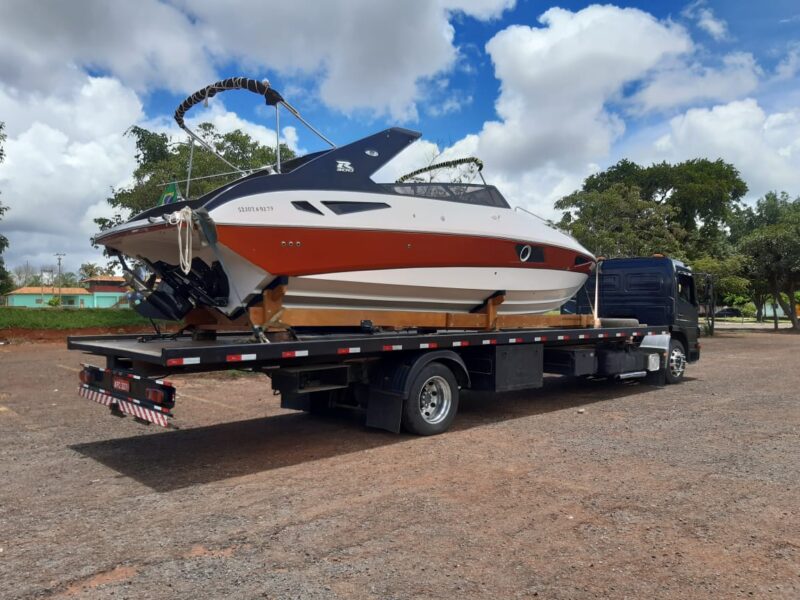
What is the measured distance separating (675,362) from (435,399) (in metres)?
6.41

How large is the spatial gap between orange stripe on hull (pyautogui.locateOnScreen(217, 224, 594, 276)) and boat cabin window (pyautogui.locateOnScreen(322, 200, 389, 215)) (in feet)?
0.72

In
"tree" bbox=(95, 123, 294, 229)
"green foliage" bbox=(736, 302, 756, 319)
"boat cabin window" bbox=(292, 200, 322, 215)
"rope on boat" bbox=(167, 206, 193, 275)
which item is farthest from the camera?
"green foliage" bbox=(736, 302, 756, 319)

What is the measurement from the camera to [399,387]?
6.77 metres

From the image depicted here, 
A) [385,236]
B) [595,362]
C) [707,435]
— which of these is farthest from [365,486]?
[595,362]

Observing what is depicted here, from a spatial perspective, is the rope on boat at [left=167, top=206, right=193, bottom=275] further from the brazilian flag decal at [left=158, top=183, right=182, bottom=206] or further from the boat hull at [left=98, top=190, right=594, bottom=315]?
the brazilian flag decal at [left=158, top=183, right=182, bottom=206]

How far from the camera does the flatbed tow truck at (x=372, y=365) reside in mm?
5559

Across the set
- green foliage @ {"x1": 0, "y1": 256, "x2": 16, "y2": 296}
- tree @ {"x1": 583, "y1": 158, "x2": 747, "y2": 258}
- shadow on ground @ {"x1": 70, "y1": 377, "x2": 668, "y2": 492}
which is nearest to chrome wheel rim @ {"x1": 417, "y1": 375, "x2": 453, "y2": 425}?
shadow on ground @ {"x1": 70, "y1": 377, "x2": 668, "y2": 492}

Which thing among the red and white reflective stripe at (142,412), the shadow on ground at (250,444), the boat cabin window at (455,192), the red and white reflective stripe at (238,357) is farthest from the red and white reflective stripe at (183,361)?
the boat cabin window at (455,192)

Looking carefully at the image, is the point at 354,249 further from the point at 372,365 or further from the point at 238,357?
the point at 238,357

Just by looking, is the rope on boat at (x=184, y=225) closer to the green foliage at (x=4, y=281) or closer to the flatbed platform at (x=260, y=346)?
the flatbed platform at (x=260, y=346)

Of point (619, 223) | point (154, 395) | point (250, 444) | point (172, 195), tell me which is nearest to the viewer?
point (154, 395)

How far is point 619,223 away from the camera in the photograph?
24844mm

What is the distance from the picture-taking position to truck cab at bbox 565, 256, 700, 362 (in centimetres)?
1138

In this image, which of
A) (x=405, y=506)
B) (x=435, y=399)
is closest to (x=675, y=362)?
(x=435, y=399)
